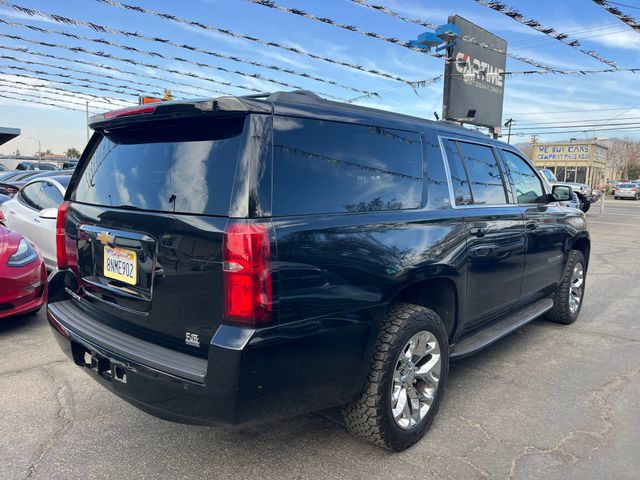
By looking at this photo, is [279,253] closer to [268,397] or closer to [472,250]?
[268,397]

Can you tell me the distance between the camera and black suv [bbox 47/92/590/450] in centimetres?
215

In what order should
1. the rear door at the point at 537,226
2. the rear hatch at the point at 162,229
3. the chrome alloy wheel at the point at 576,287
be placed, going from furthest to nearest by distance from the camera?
the chrome alloy wheel at the point at 576,287
the rear door at the point at 537,226
the rear hatch at the point at 162,229

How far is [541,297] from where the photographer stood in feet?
15.7

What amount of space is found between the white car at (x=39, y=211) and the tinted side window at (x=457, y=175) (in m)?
5.01

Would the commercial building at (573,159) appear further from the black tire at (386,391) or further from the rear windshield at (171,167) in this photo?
the rear windshield at (171,167)

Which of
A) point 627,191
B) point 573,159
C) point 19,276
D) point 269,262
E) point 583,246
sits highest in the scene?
point 573,159

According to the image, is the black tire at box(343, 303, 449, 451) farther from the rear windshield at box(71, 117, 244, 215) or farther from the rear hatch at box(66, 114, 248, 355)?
the rear windshield at box(71, 117, 244, 215)

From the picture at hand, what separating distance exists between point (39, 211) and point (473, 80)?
51.6 ft

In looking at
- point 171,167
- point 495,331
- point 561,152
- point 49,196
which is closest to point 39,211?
point 49,196

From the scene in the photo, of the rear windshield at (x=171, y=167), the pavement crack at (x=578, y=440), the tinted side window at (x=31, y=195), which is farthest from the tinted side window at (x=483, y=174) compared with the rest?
the tinted side window at (x=31, y=195)

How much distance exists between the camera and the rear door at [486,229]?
3.42 metres

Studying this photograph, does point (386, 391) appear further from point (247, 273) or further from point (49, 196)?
point (49, 196)

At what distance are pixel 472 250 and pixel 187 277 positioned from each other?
1.99 m

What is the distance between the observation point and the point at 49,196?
6.79 m
